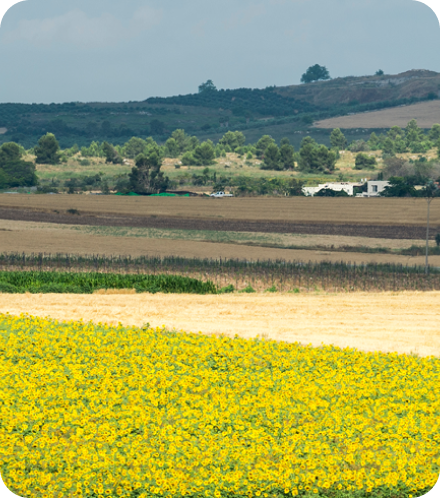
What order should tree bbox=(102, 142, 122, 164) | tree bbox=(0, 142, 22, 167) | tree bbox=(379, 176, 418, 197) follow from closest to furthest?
1. tree bbox=(379, 176, 418, 197)
2. tree bbox=(0, 142, 22, 167)
3. tree bbox=(102, 142, 122, 164)

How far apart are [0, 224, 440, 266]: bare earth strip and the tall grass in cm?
545

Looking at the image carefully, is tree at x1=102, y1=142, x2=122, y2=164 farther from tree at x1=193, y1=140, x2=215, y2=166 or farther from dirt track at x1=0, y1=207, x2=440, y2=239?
dirt track at x1=0, y1=207, x2=440, y2=239

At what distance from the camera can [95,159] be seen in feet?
560

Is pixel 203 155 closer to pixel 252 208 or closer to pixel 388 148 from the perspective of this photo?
pixel 388 148

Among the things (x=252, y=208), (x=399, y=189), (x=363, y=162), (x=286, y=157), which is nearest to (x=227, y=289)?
(x=252, y=208)

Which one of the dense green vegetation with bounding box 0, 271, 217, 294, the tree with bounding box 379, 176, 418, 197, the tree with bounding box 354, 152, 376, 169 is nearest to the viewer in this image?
the dense green vegetation with bounding box 0, 271, 217, 294

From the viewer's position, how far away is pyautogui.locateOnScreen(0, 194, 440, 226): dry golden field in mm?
84750

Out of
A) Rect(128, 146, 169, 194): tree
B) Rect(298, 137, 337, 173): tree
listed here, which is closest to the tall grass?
Rect(128, 146, 169, 194): tree

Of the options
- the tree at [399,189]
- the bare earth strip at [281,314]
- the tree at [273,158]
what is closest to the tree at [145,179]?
the tree at [399,189]

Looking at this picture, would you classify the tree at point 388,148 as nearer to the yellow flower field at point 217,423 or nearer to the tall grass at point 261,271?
the tall grass at point 261,271

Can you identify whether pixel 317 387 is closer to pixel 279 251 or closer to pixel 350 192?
pixel 279 251

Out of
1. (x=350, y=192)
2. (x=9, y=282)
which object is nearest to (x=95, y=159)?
(x=350, y=192)

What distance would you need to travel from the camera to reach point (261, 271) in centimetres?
4603

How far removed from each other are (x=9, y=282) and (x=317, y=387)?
26431 millimetres
